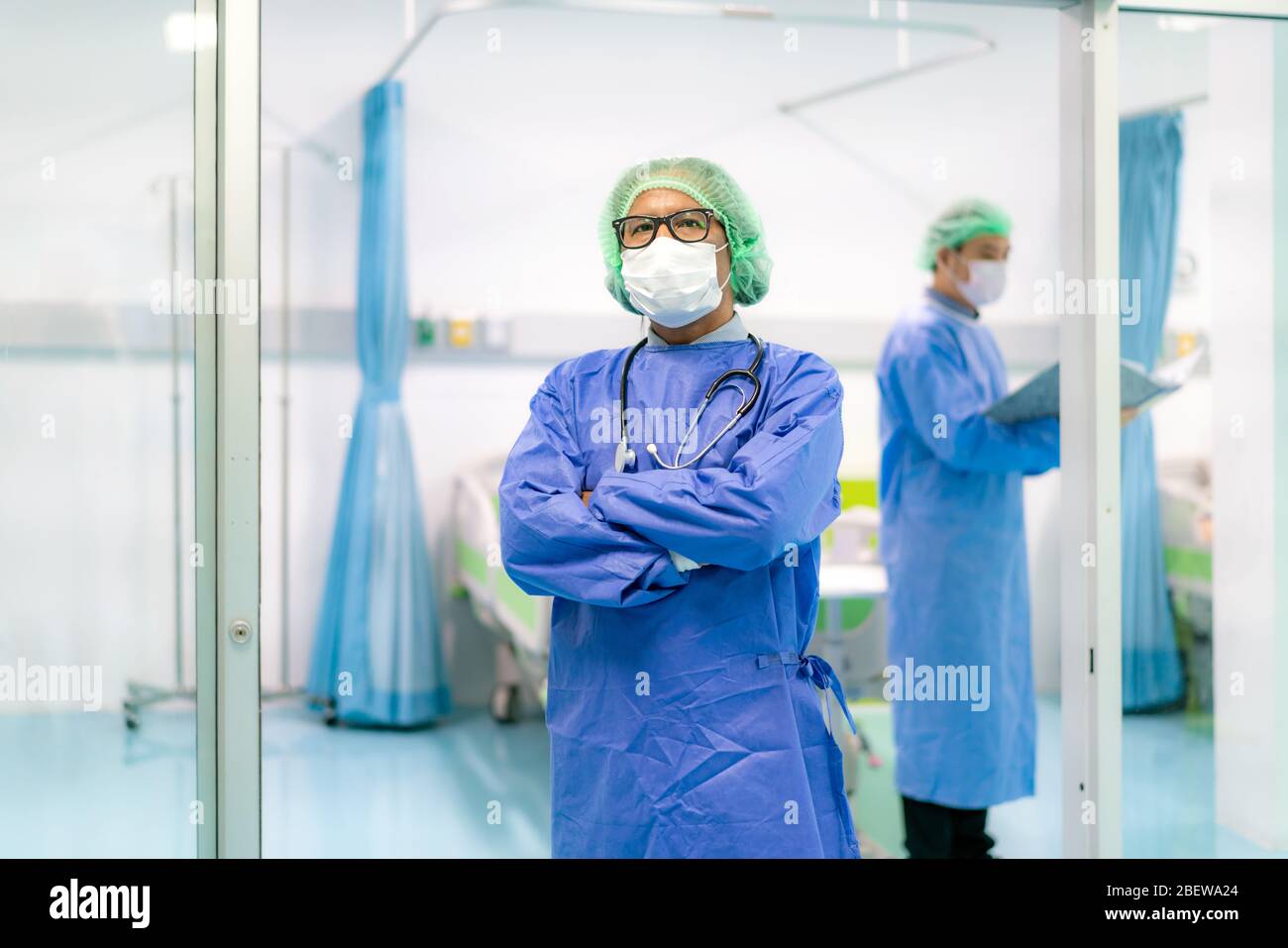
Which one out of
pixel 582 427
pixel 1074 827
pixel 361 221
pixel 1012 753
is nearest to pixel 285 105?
pixel 361 221

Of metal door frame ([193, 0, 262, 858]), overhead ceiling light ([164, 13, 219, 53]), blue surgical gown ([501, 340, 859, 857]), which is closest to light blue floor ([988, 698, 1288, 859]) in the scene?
blue surgical gown ([501, 340, 859, 857])

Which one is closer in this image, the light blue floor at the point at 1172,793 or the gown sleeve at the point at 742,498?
the gown sleeve at the point at 742,498

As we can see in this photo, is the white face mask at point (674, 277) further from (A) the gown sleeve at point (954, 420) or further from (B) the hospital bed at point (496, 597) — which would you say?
(B) the hospital bed at point (496, 597)

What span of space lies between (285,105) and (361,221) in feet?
1.62

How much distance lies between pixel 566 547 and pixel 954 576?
1341mm

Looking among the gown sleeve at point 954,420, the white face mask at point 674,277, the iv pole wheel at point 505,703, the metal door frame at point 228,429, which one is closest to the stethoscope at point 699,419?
the white face mask at point 674,277

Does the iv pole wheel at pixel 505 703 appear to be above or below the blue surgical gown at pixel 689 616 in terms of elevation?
below

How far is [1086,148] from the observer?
83.1 inches

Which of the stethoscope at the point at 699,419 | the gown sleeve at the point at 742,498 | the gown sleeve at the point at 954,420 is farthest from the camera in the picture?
the gown sleeve at the point at 954,420

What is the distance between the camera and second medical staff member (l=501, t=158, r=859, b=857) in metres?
1.58

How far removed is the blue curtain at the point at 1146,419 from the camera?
91.7 inches

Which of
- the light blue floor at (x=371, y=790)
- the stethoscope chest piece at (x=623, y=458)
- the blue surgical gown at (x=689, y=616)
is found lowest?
the light blue floor at (x=371, y=790)

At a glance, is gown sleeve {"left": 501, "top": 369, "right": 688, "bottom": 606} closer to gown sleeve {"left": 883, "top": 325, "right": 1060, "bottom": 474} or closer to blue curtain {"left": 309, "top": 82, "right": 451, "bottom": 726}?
gown sleeve {"left": 883, "top": 325, "right": 1060, "bottom": 474}

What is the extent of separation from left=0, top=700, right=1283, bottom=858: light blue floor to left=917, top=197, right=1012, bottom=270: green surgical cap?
1.15 meters
